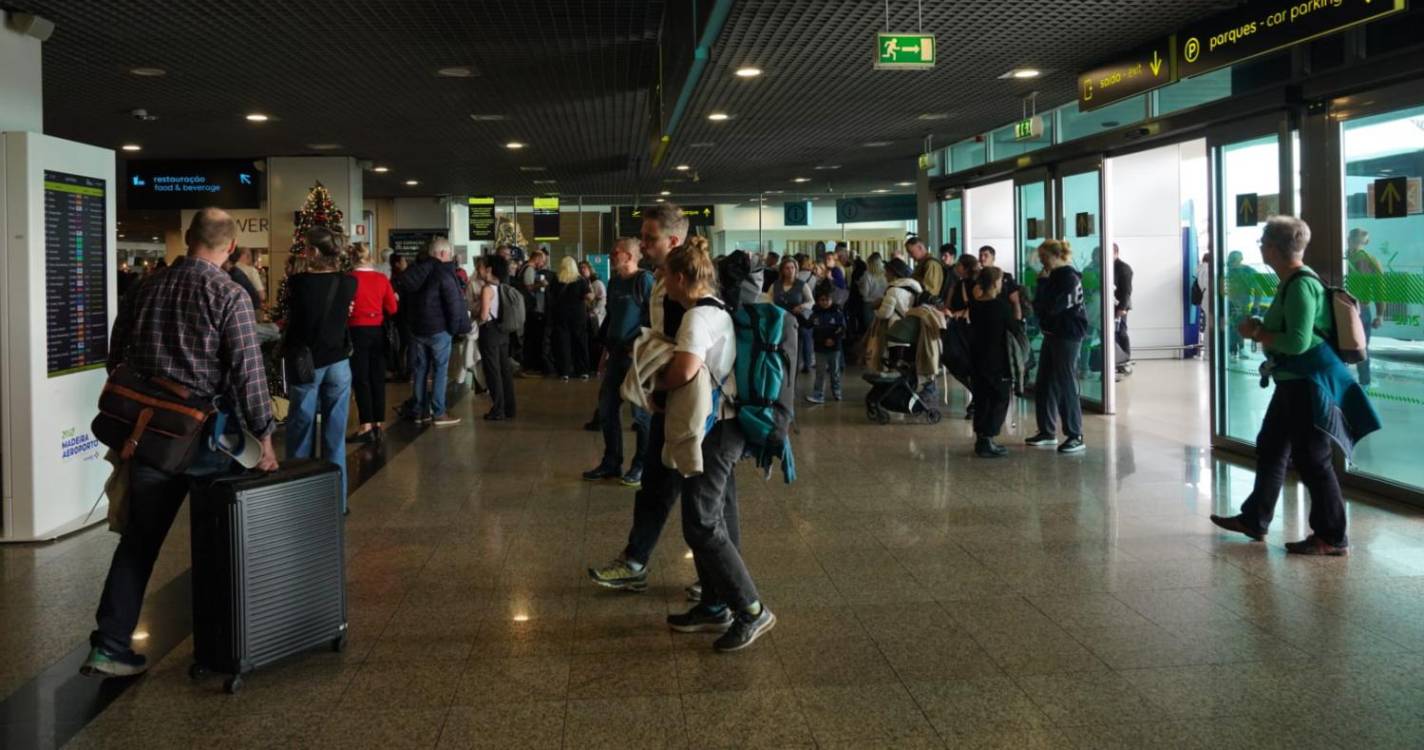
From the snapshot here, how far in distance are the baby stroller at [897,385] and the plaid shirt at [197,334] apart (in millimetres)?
7257

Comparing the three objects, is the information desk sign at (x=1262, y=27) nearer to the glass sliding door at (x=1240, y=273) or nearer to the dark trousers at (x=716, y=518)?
the glass sliding door at (x=1240, y=273)

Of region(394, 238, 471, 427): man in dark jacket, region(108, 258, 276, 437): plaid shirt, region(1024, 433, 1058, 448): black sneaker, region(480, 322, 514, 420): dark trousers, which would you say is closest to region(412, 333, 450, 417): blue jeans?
region(394, 238, 471, 427): man in dark jacket

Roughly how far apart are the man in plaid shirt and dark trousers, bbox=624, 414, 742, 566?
1470 millimetres

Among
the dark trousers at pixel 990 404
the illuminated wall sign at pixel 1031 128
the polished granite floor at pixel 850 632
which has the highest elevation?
the illuminated wall sign at pixel 1031 128

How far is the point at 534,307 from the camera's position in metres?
16.9

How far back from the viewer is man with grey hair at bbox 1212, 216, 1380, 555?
18.1ft

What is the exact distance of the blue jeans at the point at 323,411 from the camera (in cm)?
641

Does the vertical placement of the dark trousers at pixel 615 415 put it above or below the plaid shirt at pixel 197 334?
below

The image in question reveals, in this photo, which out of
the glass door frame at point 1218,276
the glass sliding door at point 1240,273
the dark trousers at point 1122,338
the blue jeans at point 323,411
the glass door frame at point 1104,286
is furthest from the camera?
the dark trousers at point 1122,338

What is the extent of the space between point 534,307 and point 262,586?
13.0 meters

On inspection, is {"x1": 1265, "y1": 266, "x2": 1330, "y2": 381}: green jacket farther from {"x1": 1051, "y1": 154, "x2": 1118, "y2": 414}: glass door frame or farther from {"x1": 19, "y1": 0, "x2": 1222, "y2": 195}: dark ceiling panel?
{"x1": 1051, "y1": 154, "x2": 1118, "y2": 414}: glass door frame

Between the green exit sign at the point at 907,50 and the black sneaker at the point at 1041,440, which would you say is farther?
the black sneaker at the point at 1041,440

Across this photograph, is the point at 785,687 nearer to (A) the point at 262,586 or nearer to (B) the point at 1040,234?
(A) the point at 262,586

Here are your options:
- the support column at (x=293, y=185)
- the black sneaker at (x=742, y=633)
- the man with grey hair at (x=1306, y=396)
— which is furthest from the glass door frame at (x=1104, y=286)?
the support column at (x=293, y=185)
